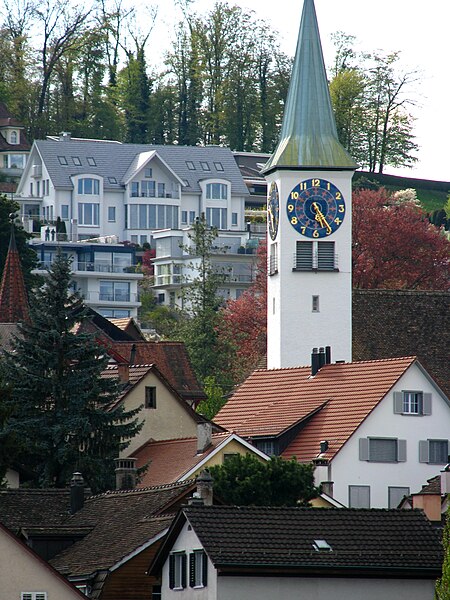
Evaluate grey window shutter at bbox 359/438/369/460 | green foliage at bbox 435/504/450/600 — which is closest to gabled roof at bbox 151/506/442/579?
green foliage at bbox 435/504/450/600

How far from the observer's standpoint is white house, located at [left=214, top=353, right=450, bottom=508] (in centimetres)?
6450

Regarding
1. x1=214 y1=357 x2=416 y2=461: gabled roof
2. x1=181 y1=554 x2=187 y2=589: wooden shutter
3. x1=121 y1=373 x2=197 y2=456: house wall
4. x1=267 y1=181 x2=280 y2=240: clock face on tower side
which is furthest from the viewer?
x1=267 y1=181 x2=280 y2=240: clock face on tower side

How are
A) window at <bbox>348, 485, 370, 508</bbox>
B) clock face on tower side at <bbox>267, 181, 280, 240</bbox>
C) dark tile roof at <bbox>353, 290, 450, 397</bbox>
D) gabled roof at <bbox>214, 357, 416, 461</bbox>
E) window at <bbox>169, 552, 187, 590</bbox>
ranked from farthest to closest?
clock face on tower side at <bbox>267, 181, 280, 240</bbox>, dark tile roof at <bbox>353, 290, 450, 397</bbox>, gabled roof at <bbox>214, 357, 416, 461</bbox>, window at <bbox>348, 485, 370, 508</bbox>, window at <bbox>169, 552, 187, 590</bbox>

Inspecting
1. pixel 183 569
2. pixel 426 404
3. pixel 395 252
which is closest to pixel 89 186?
pixel 395 252

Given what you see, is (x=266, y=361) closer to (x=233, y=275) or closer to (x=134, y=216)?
(x=233, y=275)

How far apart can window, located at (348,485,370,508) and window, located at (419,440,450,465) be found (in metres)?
1.89

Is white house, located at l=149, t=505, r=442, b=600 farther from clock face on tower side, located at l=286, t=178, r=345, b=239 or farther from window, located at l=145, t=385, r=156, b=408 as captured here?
clock face on tower side, located at l=286, t=178, r=345, b=239

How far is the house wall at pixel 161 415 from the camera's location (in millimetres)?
64125

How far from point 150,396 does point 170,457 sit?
5.35 m

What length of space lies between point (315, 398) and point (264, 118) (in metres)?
105

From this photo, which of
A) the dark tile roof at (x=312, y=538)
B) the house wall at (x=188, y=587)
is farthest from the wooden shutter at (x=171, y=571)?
the dark tile roof at (x=312, y=538)

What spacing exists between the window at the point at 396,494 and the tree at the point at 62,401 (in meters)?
7.86

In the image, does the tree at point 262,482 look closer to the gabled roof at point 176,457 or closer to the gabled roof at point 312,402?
the gabled roof at point 176,457

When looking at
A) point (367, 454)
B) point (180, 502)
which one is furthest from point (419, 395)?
point (180, 502)
